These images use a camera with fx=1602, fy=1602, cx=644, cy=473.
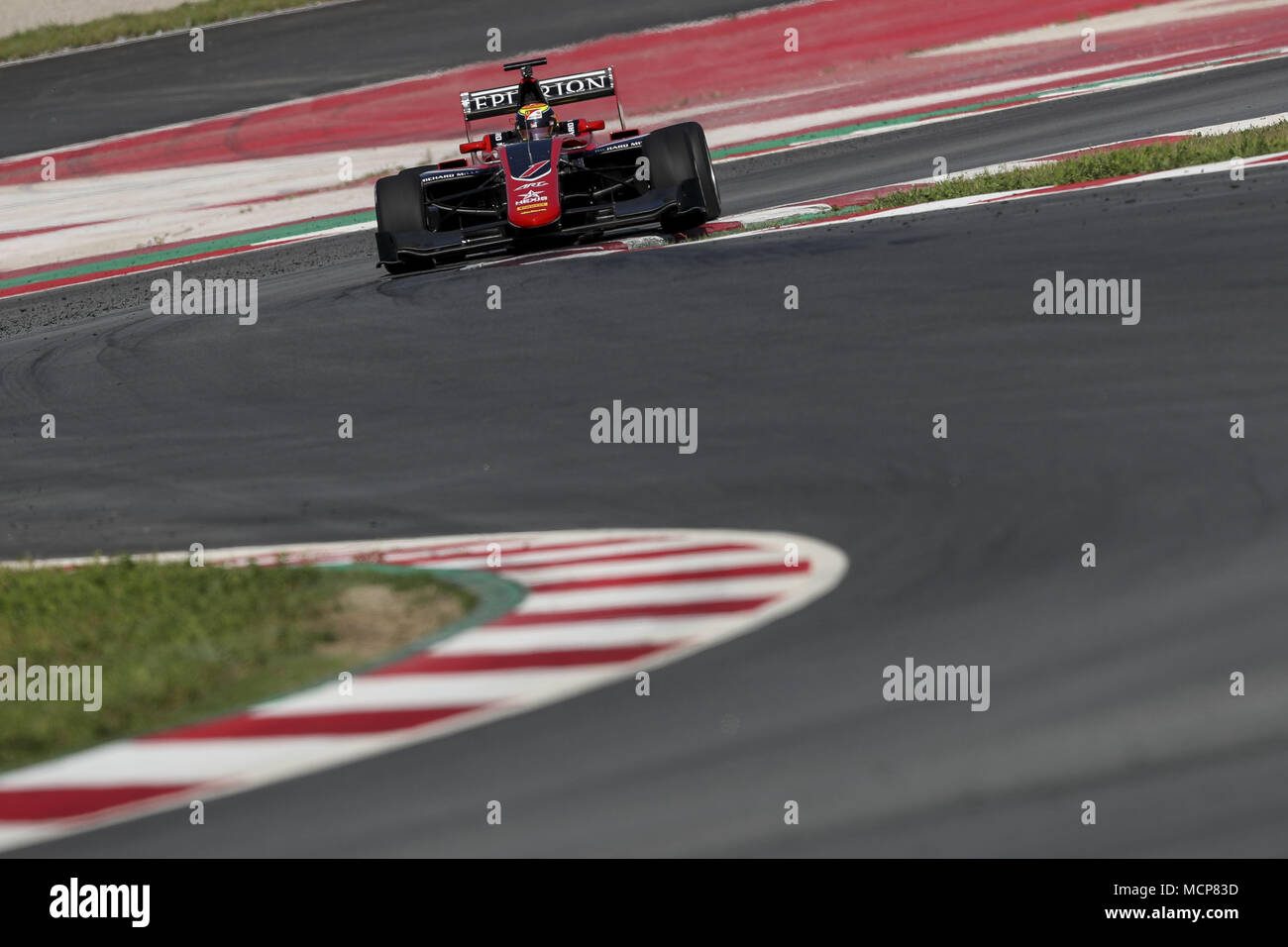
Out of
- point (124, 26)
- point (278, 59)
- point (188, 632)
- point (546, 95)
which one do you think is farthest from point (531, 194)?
point (124, 26)

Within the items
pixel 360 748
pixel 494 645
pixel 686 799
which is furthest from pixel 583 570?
pixel 686 799

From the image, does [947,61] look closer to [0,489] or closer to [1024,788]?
[0,489]

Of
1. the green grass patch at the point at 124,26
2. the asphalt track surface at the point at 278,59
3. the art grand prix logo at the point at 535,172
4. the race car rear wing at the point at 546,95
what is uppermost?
the green grass patch at the point at 124,26

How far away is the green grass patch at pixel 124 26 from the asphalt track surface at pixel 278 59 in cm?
87

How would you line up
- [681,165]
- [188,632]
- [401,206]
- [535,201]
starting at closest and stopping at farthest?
[188,632], [535,201], [681,165], [401,206]

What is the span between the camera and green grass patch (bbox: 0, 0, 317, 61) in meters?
33.5

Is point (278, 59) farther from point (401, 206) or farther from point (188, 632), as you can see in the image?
point (188, 632)

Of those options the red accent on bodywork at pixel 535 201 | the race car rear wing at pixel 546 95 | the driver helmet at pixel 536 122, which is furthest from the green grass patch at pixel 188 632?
the race car rear wing at pixel 546 95

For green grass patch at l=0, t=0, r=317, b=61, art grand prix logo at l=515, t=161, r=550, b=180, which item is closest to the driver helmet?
art grand prix logo at l=515, t=161, r=550, b=180

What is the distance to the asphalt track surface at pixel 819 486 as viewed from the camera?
15.2 ft

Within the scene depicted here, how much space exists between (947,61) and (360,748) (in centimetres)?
2221

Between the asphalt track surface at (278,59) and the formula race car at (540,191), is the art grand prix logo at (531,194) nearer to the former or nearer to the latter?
→ the formula race car at (540,191)

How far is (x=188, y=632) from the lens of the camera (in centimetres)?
652

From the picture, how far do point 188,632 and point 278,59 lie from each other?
25708 mm
